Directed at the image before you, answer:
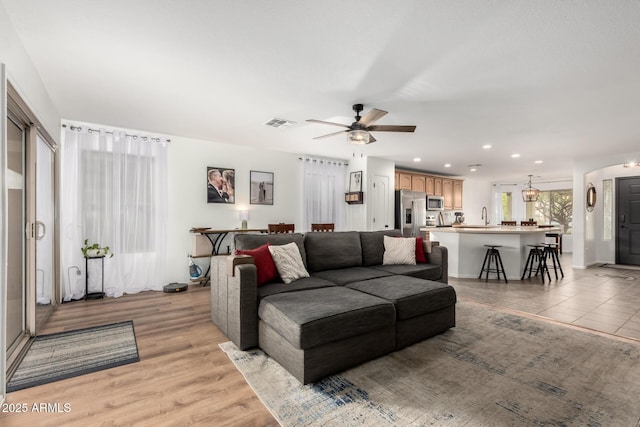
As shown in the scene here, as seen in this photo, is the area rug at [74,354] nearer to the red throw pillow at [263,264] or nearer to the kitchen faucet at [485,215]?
the red throw pillow at [263,264]

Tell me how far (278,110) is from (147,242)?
2.92m

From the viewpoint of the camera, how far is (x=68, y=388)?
6.72ft

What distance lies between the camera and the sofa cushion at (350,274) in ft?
10.5

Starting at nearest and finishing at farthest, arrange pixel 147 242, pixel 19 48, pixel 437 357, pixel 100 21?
pixel 100 21
pixel 19 48
pixel 437 357
pixel 147 242

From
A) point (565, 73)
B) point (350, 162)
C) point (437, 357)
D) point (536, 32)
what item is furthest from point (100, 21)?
point (350, 162)

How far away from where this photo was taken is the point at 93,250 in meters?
4.19

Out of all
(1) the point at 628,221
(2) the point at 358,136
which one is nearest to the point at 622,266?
(1) the point at 628,221

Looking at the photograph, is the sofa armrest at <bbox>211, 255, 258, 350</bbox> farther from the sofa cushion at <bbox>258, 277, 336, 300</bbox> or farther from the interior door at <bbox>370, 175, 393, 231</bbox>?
the interior door at <bbox>370, 175, 393, 231</bbox>

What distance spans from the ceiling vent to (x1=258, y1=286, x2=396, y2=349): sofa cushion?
247 centimetres

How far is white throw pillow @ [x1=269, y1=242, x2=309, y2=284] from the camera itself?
304cm

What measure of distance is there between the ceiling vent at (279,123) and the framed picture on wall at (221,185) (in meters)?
1.57

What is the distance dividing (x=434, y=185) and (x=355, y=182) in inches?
117

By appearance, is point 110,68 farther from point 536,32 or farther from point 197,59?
point 536,32

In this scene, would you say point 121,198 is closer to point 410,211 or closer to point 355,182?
point 355,182
